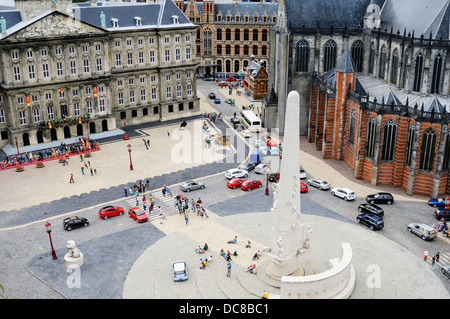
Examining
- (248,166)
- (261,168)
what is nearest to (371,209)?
(261,168)

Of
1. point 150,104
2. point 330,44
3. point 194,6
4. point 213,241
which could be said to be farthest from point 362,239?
point 194,6

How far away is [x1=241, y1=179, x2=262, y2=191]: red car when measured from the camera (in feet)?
213

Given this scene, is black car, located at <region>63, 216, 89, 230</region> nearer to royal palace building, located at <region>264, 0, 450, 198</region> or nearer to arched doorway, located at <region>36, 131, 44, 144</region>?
arched doorway, located at <region>36, 131, 44, 144</region>

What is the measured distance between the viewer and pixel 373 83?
77.6m

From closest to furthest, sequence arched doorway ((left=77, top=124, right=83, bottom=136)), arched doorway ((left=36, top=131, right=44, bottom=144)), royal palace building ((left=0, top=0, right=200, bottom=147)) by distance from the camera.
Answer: royal palace building ((left=0, top=0, right=200, bottom=147))
arched doorway ((left=36, top=131, right=44, bottom=144))
arched doorway ((left=77, top=124, right=83, bottom=136))

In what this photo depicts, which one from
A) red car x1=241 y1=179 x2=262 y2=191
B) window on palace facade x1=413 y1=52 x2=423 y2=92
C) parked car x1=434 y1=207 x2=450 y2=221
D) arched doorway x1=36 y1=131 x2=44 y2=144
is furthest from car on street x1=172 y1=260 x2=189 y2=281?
arched doorway x1=36 y1=131 x2=44 y2=144

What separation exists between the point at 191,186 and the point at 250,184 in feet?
24.9

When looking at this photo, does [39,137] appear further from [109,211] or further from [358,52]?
[358,52]

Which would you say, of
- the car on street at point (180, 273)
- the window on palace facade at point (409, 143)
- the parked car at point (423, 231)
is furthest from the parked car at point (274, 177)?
the car on street at point (180, 273)

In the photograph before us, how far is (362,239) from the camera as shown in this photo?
2052 inches

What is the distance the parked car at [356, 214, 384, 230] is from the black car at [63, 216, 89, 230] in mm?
30153

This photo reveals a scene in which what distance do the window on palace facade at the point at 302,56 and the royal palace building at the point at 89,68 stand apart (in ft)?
75.7

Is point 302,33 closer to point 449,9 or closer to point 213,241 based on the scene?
point 449,9

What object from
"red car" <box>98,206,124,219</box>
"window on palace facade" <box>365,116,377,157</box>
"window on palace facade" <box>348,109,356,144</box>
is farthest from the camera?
"window on palace facade" <box>348,109,356,144</box>
